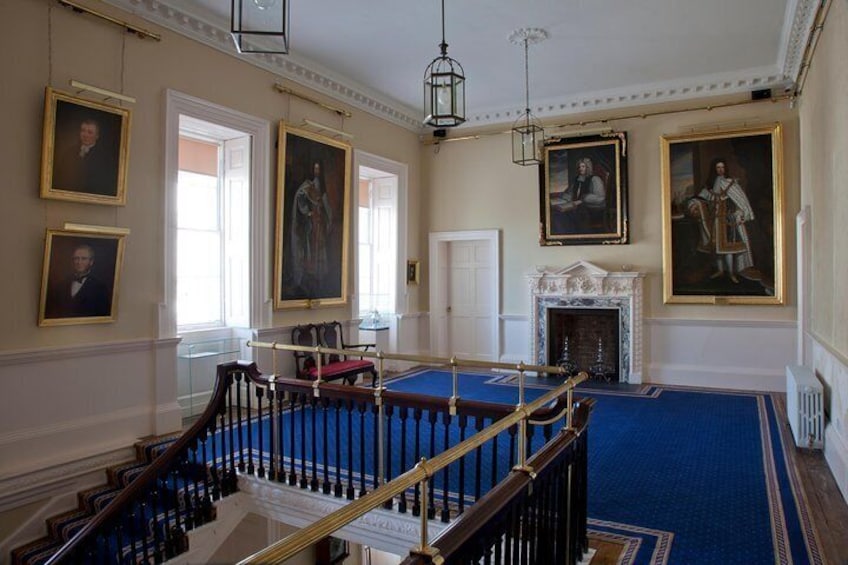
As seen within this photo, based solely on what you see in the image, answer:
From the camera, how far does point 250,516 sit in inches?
207

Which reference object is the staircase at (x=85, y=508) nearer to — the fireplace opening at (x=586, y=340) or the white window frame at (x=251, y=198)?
the white window frame at (x=251, y=198)

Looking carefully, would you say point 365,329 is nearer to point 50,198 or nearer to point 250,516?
point 250,516

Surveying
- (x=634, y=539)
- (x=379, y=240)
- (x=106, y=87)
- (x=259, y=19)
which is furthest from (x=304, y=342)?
(x=259, y=19)

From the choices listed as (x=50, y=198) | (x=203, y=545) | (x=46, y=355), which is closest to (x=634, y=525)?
(x=203, y=545)

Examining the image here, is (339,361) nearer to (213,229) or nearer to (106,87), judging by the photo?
(213,229)

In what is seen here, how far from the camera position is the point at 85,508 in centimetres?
475

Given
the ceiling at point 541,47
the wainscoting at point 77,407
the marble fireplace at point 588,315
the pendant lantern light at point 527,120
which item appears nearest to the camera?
the wainscoting at point 77,407

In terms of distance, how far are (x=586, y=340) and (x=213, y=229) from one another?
585 cm

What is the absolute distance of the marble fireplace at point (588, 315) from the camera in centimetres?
853

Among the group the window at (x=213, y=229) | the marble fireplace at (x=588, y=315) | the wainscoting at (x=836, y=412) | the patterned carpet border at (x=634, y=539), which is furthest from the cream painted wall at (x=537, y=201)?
the patterned carpet border at (x=634, y=539)

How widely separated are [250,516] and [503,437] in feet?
8.19

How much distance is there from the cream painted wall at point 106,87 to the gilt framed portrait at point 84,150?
0.10 m

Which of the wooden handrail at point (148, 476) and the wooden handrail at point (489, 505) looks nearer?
the wooden handrail at point (489, 505)

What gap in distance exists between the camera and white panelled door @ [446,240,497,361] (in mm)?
9977
